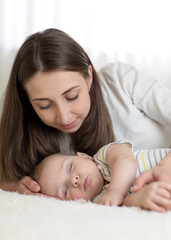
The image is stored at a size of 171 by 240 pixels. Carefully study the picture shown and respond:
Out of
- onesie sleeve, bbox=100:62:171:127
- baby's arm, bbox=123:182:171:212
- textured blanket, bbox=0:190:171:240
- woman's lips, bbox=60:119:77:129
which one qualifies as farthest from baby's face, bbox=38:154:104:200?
onesie sleeve, bbox=100:62:171:127

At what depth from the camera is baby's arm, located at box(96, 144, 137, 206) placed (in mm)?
1231

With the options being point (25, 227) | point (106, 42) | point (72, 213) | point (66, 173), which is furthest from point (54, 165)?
point (106, 42)

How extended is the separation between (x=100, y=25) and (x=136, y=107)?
1.23 metres

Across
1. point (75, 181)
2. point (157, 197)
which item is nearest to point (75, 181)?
point (75, 181)

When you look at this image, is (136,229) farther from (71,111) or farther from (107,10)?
(107,10)

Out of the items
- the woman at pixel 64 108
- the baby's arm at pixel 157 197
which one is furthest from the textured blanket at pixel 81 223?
the woman at pixel 64 108

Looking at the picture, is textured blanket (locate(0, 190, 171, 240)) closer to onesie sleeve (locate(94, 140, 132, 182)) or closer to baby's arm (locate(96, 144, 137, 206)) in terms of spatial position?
baby's arm (locate(96, 144, 137, 206))

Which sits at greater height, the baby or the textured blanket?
the textured blanket

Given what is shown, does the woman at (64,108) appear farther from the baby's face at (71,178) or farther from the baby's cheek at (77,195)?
the baby's cheek at (77,195)

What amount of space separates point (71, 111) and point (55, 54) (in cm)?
25

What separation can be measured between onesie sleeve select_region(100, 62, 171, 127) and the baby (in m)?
0.32

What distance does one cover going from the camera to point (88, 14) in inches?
115

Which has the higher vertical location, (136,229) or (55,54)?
(55,54)

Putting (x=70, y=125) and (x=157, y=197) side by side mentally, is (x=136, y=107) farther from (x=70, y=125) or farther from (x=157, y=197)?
(x=157, y=197)
